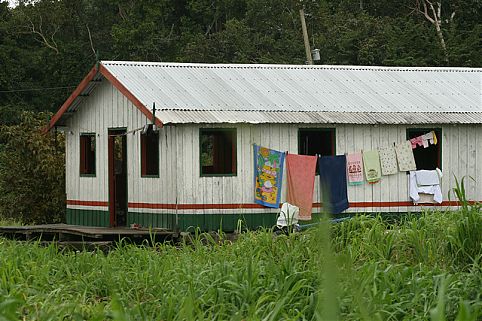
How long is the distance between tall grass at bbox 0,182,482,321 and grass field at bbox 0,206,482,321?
0.04ft

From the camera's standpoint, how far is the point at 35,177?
22547 mm

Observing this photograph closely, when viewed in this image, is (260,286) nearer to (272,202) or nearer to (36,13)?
(272,202)

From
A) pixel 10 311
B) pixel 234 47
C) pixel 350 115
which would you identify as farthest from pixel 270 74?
pixel 234 47

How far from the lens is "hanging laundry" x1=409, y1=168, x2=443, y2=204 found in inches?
735

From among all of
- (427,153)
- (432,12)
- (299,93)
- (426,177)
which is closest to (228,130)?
→ (299,93)

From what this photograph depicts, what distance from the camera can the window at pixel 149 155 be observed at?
59.3ft

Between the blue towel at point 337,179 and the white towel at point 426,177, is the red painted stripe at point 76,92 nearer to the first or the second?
the blue towel at point 337,179

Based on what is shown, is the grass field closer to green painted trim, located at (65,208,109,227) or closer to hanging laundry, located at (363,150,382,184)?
hanging laundry, located at (363,150,382,184)

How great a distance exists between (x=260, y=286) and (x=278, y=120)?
9.17 metres

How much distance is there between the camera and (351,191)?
18.5 meters

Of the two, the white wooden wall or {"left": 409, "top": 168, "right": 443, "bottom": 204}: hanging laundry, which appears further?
{"left": 409, "top": 168, "right": 443, "bottom": 204}: hanging laundry

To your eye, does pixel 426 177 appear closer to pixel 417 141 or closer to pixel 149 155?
pixel 417 141

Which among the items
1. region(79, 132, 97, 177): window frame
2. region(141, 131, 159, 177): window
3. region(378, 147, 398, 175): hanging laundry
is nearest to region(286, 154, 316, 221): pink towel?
region(378, 147, 398, 175): hanging laundry

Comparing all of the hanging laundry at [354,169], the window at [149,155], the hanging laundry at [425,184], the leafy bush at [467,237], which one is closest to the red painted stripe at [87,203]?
the window at [149,155]
